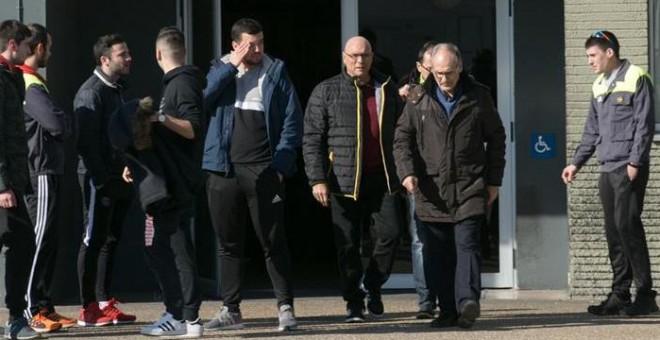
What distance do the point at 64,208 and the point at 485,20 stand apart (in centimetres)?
376

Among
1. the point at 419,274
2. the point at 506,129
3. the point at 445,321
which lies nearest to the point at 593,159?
the point at 506,129

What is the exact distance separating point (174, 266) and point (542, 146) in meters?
4.23

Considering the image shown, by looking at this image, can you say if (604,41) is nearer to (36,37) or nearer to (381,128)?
(381,128)

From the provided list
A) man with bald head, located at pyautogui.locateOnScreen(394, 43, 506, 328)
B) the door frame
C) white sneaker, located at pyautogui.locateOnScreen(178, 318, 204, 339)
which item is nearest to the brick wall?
the door frame

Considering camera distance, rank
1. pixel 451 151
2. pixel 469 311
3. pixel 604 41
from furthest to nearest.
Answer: pixel 604 41 → pixel 451 151 → pixel 469 311

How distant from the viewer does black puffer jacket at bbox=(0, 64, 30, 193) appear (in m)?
8.88

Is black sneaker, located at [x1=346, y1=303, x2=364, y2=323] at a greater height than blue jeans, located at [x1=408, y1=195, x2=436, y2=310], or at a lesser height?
lesser

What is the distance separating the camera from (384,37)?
12.3 meters

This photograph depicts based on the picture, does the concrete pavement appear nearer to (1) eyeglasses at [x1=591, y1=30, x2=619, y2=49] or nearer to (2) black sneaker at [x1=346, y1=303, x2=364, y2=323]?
(2) black sneaker at [x1=346, y1=303, x2=364, y2=323]

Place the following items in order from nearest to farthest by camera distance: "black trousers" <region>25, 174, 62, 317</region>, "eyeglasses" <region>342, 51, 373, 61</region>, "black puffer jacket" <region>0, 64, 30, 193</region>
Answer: "black puffer jacket" <region>0, 64, 30, 193</region> → "black trousers" <region>25, 174, 62, 317</region> → "eyeglasses" <region>342, 51, 373, 61</region>

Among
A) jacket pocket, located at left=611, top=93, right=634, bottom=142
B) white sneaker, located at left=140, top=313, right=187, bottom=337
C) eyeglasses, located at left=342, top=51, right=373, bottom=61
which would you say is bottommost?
white sneaker, located at left=140, top=313, right=187, bottom=337

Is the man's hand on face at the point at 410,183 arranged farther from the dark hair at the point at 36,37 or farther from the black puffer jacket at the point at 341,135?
the dark hair at the point at 36,37

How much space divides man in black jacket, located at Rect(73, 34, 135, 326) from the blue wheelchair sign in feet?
12.0

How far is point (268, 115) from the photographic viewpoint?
9617 mm
